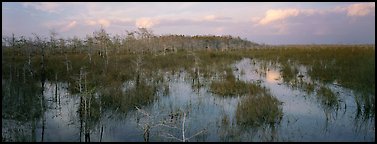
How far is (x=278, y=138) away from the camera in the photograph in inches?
412

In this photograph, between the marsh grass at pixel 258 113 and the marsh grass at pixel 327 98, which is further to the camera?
the marsh grass at pixel 327 98

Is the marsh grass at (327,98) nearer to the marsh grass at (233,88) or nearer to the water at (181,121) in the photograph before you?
the water at (181,121)

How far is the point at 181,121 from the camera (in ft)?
39.6

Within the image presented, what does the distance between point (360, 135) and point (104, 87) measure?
1027 centimetres

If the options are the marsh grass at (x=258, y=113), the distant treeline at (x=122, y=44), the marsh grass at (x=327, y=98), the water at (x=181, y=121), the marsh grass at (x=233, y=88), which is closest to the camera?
the water at (x=181, y=121)

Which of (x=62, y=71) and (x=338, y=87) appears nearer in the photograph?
(x=338, y=87)

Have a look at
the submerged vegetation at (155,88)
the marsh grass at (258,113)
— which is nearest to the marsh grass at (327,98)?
the submerged vegetation at (155,88)

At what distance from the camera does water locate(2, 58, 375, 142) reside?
35.0 feet

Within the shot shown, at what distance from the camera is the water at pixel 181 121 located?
35.0 feet

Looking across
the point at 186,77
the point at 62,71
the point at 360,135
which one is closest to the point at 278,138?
the point at 360,135

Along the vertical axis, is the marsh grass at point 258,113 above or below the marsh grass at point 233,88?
below

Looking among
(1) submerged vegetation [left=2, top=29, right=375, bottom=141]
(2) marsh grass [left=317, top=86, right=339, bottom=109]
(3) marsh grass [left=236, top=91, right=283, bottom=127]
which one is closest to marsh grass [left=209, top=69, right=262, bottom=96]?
(1) submerged vegetation [left=2, top=29, right=375, bottom=141]

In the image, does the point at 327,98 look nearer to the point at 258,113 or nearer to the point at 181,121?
the point at 258,113

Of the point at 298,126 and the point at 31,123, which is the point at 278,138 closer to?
the point at 298,126
